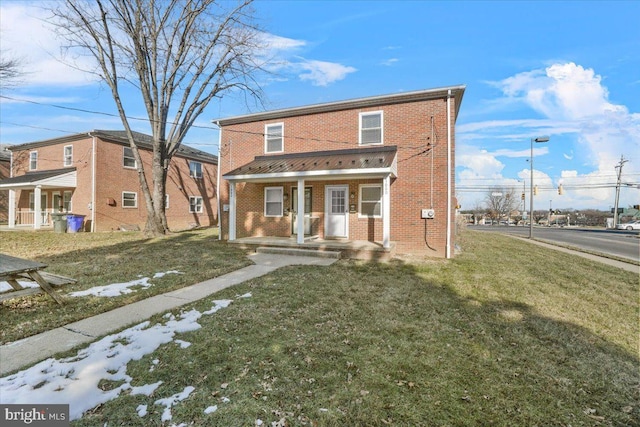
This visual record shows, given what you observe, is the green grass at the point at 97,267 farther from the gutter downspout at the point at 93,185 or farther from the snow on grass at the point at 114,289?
the gutter downspout at the point at 93,185

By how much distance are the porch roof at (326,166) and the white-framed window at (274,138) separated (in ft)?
1.55

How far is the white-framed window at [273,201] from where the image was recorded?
40.9ft

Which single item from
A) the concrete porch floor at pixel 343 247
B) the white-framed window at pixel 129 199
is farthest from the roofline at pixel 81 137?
the concrete porch floor at pixel 343 247

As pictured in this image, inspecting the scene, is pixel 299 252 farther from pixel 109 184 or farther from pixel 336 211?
pixel 109 184

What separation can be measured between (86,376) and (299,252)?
700cm

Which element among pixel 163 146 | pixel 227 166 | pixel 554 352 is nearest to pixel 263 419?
pixel 554 352

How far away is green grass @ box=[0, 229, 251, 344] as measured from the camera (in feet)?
14.0

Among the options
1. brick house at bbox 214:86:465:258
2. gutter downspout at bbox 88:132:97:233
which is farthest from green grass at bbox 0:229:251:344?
gutter downspout at bbox 88:132:97:233

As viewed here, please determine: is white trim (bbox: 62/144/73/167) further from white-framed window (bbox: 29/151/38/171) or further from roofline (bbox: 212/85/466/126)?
roofline (bbox: 212/85/466/126)

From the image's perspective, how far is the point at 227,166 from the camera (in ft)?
44.4

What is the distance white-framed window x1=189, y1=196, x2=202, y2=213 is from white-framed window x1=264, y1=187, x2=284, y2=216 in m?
13.6

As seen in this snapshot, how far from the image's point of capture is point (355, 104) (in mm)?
11133

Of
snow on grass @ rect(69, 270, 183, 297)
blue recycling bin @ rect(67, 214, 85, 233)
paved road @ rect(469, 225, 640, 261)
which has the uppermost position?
blue recycling bin @ rect(67, 214, 85, 233)

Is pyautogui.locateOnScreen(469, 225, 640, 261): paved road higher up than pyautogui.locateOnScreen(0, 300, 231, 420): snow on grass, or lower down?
lower down
